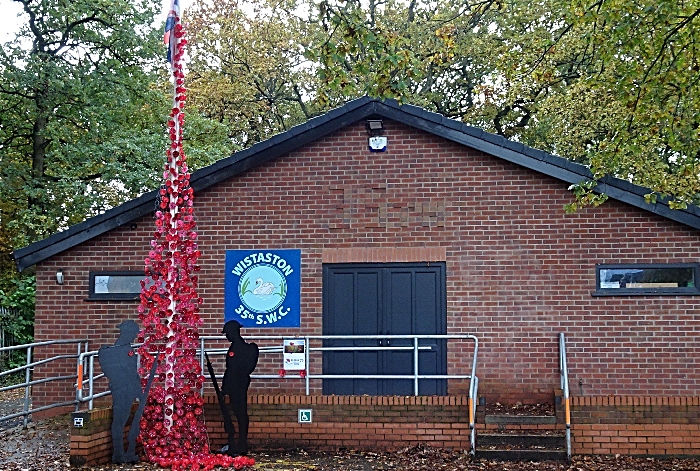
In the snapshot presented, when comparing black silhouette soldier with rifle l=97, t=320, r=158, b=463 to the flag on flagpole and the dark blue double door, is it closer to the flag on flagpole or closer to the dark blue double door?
the dark blue double door

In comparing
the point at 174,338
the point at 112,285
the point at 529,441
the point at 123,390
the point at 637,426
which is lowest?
the point at 529,441

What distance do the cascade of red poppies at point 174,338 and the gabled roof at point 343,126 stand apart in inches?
72.5

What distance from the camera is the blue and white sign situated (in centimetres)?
1320

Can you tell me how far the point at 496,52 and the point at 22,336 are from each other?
1643 cm

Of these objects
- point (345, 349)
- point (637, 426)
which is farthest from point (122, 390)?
point (637, 426)

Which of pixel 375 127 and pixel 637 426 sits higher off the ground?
pixel 375 127

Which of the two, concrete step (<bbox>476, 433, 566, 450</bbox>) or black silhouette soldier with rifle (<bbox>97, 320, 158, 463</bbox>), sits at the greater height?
black silhouette soldier with rifle (<bbox>97, 320, 158, 463</bbox>)

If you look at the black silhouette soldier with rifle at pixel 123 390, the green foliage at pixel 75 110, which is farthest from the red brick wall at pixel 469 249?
the green foliage at pixel 75 110

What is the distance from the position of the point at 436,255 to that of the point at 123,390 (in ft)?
16.2

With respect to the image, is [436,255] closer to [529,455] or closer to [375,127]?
[375,127]

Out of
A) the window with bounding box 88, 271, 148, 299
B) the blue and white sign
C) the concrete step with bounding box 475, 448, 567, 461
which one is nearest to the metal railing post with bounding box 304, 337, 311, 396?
the blue and white sign

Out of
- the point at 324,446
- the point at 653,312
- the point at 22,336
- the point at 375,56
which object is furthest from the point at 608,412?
the point at 22,336

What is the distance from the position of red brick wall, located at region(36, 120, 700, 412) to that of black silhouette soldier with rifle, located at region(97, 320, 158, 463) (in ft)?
7.89

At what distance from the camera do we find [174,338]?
36.5ft
